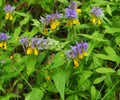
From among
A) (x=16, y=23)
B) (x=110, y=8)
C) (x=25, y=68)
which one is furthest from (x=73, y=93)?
(x=16, y=23)

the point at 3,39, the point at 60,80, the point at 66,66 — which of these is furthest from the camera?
the point at 3,39

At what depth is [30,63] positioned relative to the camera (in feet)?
6.14

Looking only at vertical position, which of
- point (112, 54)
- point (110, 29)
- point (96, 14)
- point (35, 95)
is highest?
point (96, 14)

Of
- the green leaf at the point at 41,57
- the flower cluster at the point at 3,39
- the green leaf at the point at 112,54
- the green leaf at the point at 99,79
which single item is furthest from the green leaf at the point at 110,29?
the flower cluster at the point at 3,39

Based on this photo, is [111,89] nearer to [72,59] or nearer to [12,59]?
[72,59]

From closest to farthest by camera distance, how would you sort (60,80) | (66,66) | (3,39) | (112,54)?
(60,80)
(66,66)
(112,54)
(3,39)

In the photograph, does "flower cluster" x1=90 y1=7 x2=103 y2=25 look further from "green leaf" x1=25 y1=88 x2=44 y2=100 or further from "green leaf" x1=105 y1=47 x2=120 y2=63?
"green leaf" x1=25 y1=88 x2=44 y2=100

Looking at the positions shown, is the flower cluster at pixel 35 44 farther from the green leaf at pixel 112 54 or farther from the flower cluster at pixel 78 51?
the green leaf at pixel 112 54

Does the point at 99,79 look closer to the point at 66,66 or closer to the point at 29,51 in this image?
the point at 66,66

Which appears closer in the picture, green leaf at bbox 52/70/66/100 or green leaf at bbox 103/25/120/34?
green leaf at bbox 52/70/66/100

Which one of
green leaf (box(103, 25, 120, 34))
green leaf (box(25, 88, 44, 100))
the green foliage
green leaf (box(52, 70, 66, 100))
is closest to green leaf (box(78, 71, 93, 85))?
the green foliage

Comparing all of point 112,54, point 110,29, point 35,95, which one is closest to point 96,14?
point 110,29

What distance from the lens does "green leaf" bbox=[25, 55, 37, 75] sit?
1841mm

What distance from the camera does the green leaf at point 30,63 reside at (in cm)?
184
